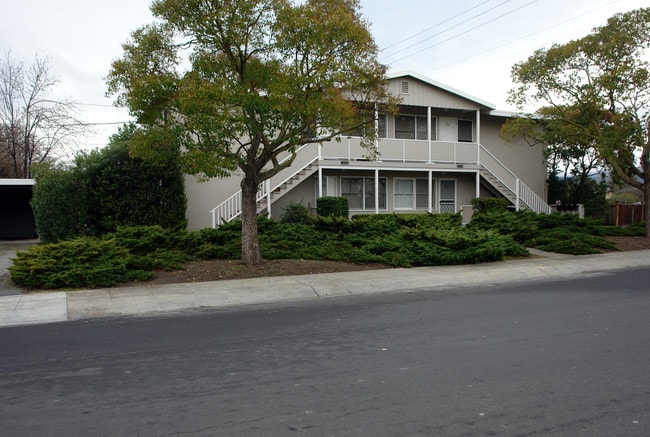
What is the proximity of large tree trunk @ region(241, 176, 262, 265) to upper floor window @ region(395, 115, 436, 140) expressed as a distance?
13.0 m

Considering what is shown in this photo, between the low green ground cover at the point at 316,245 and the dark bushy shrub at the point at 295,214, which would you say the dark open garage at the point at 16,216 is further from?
the dark bushy shrub at the point at 295,214

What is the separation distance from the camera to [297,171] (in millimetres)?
20594

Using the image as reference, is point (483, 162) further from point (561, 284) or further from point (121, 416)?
point (121, 416)

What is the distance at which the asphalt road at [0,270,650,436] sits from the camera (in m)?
4.18

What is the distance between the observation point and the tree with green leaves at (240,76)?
1044cm

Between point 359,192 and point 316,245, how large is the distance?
341 inches

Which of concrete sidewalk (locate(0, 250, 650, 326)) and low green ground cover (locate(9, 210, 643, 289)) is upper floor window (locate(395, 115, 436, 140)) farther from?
concrete sidewalk (locate(0, 250, 650, 326))

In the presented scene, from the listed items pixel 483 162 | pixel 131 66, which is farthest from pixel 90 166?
pixel 483 162

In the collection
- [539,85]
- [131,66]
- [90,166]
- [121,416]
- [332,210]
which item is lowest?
[121,416]

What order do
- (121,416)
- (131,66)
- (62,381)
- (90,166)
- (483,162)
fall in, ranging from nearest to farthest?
1. (121,416)
2. (62,381)
3. (131,66)
4. (90,166)
5. (483,162)

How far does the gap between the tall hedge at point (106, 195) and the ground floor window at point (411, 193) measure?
10.8 metres

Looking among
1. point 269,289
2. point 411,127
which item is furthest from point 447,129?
point 269,289

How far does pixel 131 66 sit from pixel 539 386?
33.5 ft

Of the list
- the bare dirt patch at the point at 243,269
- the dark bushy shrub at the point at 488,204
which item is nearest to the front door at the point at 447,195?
the dark bushy shrub at the point at 488,204
